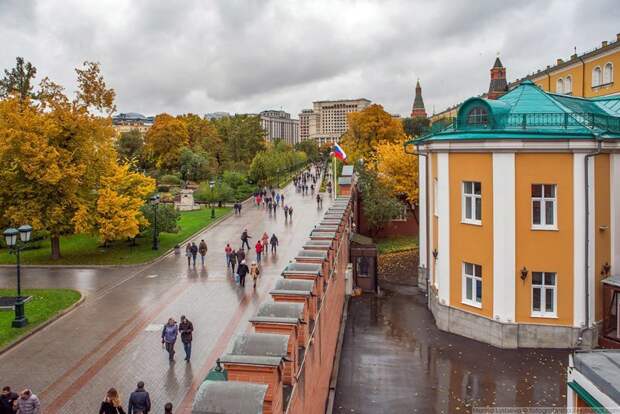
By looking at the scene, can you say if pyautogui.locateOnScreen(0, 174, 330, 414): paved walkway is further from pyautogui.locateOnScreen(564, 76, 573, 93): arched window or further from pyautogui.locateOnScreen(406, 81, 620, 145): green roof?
pyautogui.locateOnScreen(564, 76, 573, 93): arched window

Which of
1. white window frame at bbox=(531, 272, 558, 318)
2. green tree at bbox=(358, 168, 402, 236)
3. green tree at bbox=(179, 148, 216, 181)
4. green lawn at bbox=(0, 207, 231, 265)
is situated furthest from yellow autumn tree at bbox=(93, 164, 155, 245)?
green tree at bbox=(179, 148, 216, 181)

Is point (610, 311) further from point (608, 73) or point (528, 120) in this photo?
point (608, 73)

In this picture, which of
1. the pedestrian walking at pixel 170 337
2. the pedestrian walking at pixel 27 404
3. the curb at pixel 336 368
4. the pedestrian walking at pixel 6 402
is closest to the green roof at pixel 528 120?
the curb at pixel 336 368

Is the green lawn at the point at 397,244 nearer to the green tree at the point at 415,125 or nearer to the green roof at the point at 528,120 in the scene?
the green roof at the point at 528,120

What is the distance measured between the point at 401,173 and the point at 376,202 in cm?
369

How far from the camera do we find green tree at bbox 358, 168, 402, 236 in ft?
118

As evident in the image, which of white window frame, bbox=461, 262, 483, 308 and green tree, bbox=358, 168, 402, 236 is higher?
green tree, bbox=358, 168, 402, 236

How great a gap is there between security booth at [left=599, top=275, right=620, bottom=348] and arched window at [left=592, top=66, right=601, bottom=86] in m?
37.6

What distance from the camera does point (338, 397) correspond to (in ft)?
45.6

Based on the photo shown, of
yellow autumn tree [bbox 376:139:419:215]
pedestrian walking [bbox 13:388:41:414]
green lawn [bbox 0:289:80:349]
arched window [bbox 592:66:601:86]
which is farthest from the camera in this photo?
arched window [bbox 592:66:601:86]

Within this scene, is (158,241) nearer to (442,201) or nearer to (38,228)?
(38,228)

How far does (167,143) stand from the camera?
242 feet

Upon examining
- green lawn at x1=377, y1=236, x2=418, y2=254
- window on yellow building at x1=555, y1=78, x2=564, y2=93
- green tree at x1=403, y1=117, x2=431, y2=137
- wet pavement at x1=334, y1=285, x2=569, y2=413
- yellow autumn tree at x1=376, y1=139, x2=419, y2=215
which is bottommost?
wet pavement at x1=334, y1=285, x2=569, y2=413

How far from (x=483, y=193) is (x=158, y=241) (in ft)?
68.9
